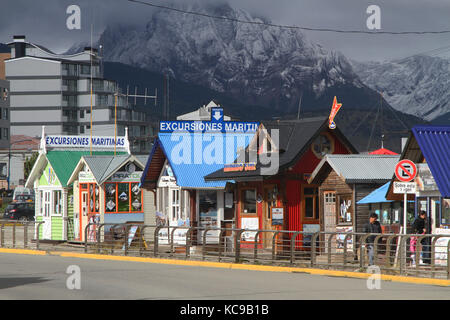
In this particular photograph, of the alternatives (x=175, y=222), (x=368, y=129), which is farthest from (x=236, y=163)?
(x=368, y=129)

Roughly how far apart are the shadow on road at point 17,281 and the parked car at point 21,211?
147ft

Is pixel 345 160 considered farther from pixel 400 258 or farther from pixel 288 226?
pixel 400 258

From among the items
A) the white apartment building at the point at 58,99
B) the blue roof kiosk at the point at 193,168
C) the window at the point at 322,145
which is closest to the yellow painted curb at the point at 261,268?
the blue roof kiosk at the point at 193,168

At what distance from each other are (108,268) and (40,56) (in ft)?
458

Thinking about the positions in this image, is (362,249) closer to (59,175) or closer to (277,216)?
(277,216)

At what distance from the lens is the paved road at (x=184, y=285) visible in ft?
55.2

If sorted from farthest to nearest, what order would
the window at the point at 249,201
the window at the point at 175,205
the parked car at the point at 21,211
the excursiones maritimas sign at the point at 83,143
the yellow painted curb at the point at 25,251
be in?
1. the parked car at the point at 21,211
2. the excursiones maritimas sign at the point at 83,143
3. the window at the point at 175,205
4. the yellow painted curb at the point at 25,251
5. the window at the point at 249,201

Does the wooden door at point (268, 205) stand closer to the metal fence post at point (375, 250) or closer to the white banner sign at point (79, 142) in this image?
the metal fence post at point (375, 250)

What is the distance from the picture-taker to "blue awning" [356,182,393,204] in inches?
1077

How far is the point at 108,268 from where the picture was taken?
25188 mm

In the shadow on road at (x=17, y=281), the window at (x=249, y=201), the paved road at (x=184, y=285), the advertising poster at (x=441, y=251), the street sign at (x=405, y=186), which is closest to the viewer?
the paved road at (x=184, y=285)

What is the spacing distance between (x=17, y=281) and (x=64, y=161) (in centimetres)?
2524

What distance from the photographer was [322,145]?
3291 cm

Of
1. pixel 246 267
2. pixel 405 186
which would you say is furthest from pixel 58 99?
pixel 405 186
